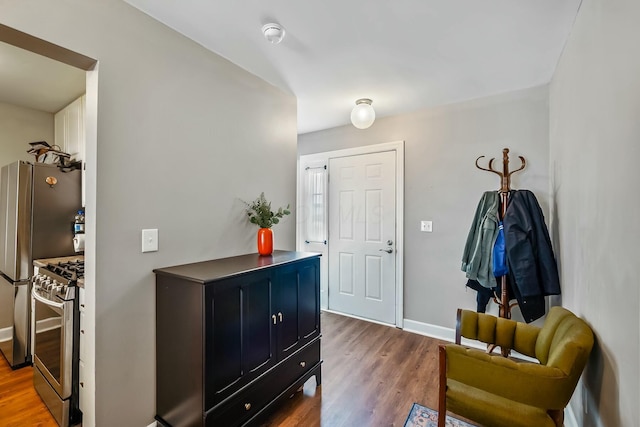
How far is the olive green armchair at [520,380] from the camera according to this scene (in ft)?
3.92

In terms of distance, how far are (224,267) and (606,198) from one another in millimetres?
1889

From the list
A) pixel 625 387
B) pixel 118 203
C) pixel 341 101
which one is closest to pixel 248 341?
pixel 118 203

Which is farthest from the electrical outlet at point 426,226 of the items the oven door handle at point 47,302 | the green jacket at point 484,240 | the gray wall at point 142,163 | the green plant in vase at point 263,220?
the oven door handle at point 47,302

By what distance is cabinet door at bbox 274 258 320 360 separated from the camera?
1.87 m

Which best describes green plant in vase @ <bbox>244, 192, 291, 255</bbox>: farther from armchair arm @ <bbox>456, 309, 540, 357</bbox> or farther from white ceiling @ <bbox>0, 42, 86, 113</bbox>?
white ceiling @ <bbox>0, 42, 86, 113</bbox>

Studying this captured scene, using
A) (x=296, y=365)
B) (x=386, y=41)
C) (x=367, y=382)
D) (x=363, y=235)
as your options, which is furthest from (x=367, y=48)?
(x=367, y=382)

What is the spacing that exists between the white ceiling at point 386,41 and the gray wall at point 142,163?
0.67 ft

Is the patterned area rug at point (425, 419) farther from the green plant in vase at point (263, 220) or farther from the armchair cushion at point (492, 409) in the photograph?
the green plant in vase at point (263, 220)

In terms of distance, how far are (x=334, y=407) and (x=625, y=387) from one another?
1537 mm

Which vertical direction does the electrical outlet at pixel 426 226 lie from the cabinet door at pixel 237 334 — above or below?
above

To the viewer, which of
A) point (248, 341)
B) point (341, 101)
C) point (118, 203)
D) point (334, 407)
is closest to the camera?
point (118, 203)

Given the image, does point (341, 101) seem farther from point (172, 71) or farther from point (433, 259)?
point (433, 259)

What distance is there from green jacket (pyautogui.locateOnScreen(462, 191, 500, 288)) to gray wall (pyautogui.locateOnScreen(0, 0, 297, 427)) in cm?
198

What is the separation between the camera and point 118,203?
1518mm
